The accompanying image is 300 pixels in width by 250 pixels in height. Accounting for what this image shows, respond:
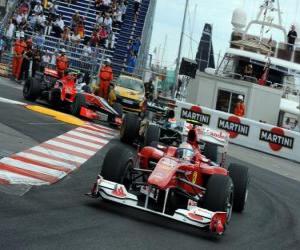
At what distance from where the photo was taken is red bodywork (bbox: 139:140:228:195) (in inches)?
352

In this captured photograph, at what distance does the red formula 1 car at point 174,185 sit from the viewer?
8.73m

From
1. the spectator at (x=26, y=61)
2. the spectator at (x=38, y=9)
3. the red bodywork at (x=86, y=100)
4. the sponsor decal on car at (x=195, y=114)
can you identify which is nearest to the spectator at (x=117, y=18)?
the spectator at (x=38, y=9)

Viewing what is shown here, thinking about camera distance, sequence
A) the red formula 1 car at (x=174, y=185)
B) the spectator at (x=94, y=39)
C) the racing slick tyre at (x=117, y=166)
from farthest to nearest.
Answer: the spectator at (x=94, y=39), the racing slick tyre at (x=117, y=166), the red formula 1 car at (x=174, y=185)

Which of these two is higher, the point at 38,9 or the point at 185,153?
the point at 38,9

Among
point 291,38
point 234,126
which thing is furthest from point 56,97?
point 291,38

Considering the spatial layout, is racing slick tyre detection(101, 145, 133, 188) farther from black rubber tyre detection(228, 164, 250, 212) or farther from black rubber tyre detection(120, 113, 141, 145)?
black rubber tyre detection(120, 113, 141, 145)

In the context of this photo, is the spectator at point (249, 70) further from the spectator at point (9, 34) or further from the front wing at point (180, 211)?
the front wing at point (180, 211)

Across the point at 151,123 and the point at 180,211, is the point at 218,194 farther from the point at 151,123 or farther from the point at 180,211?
the point at 151,123

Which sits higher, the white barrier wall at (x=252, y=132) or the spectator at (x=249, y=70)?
the spectator at (x=249, y=70)

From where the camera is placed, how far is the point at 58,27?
112ft

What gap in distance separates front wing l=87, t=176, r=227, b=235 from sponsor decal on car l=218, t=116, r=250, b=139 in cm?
1729

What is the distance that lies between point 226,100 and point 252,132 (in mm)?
6067

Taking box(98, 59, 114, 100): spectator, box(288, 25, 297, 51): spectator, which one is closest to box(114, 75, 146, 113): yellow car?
box(98, 59, 114, 100): spectator

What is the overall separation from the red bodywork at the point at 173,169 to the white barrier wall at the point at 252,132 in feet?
47.5
